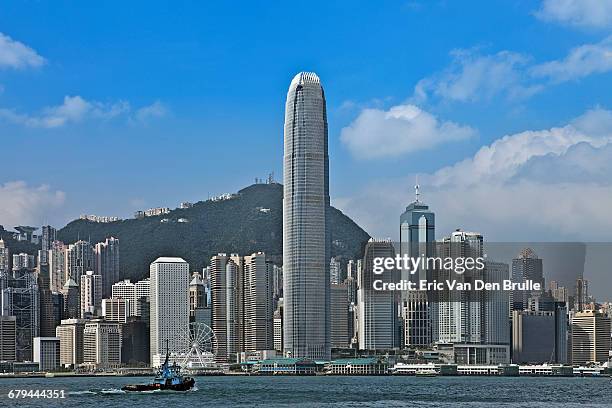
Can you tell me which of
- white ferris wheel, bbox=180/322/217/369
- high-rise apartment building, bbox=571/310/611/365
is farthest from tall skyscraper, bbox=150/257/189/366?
high-rise apartment building, bbox=571/310/611/365

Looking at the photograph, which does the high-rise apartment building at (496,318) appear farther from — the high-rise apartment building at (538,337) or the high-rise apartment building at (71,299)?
the high-rise apartment building at (71,299)

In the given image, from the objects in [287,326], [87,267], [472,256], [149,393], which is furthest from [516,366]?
[87,267]

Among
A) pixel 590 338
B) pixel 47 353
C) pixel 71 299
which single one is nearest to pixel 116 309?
pixel 71 299

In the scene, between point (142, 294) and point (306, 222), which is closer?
point (306, 222)

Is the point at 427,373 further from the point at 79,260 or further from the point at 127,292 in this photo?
the point at 79,260

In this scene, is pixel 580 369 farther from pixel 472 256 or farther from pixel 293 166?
pixel 293 166
